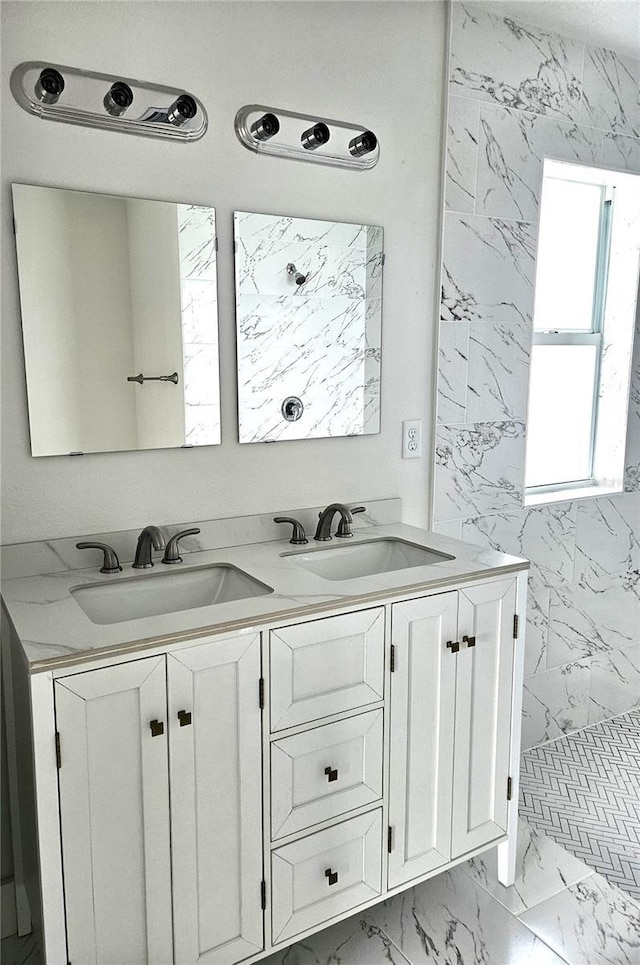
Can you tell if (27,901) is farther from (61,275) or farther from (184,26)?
(184,26)

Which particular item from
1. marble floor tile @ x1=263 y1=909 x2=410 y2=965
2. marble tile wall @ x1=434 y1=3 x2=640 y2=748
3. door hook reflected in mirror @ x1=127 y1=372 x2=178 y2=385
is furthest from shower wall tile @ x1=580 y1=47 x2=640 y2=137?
marble floor tile @ x1=263 y1=909 x2=410 y2=965

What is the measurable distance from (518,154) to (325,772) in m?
2.06

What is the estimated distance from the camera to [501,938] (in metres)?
1.93

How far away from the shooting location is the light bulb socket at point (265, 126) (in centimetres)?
195

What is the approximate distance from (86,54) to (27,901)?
2100 mm

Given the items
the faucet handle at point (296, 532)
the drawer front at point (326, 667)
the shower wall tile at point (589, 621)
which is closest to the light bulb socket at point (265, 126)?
the faucet handle at point (296, 532)

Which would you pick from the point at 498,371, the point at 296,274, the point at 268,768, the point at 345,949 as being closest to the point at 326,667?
the point at 268,768

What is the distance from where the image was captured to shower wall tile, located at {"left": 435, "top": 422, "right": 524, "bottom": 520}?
8.31ft

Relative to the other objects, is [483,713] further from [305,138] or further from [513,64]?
[513,64]

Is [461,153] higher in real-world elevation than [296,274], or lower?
higher

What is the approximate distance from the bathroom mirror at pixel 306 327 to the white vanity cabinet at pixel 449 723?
27.0 inches

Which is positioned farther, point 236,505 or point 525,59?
point 525,59

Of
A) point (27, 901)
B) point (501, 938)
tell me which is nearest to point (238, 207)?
point (27, 901)

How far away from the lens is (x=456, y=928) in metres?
1.96
